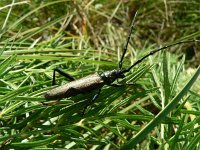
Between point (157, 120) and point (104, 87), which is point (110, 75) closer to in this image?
point (104, 87)

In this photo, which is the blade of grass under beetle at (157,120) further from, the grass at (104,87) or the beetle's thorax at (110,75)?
the beetle's thorax at (110,75)

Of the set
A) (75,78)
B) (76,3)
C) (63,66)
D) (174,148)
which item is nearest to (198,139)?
(174,148)

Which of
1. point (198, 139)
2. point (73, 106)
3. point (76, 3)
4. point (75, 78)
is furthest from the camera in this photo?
point (76, 3)

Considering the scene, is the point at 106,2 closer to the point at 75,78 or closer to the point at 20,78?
the point at 75,78

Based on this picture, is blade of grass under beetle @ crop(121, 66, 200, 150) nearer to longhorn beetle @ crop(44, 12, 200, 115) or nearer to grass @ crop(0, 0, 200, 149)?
grass @ crop(0, 0, 200, 149)

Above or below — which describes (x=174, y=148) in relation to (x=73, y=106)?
below

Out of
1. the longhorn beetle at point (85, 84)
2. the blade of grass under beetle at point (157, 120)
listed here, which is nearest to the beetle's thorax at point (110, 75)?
the longhorn beetle at point (85, 84)

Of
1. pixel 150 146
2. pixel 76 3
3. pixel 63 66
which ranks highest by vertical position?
pixel 76 3
